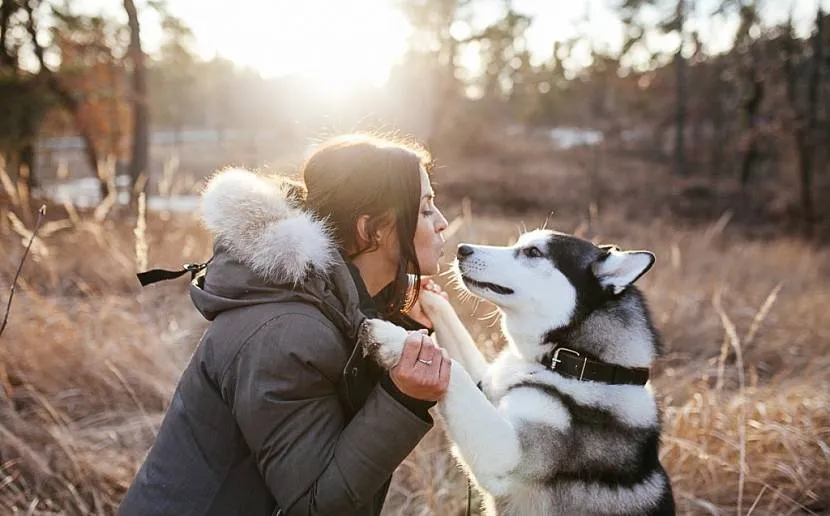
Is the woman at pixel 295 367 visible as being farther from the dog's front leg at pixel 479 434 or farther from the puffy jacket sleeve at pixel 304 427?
the dog's front leg at pixel 479 434

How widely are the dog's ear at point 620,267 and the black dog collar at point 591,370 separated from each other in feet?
0.99

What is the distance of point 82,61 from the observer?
45.5 feet

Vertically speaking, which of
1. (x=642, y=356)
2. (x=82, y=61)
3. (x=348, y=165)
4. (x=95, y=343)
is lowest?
(x=95, y=343)

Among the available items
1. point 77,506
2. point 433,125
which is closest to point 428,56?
point 433,125

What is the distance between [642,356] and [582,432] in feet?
1.31

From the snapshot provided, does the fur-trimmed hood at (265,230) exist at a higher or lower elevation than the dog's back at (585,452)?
higher

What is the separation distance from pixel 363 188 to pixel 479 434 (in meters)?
0.86

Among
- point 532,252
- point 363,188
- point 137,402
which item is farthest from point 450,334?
point 137,402

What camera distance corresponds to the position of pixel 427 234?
2283 millimetres

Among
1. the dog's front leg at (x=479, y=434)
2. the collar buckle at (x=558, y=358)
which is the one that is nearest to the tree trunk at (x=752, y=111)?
the collar buckle at (x=558, y=358)

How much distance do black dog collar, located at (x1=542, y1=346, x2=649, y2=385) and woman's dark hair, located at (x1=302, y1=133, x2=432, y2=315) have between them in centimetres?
74

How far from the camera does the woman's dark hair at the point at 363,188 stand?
2.08 metres

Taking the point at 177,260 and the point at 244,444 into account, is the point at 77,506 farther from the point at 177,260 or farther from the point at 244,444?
the point at 177,260

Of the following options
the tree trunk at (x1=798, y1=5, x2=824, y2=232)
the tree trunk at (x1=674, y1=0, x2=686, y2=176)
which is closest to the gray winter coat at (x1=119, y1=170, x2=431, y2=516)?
the tree trunk at (x1=798, y1=5, x2=824, y2=232)
